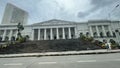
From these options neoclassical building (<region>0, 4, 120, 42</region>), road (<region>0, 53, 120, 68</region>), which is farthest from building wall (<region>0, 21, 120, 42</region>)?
road (<region>0, 53, 120, 68</region>)

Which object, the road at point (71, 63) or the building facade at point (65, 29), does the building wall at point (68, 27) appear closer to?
the building facade at point (65, 29)

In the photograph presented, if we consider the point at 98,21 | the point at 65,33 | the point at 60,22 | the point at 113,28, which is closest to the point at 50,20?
the point at 60,22

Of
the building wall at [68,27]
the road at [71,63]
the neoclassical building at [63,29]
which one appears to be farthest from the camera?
the building wall at [68,27]

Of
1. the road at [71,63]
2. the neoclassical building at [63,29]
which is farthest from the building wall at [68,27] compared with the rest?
the road at [71,63]

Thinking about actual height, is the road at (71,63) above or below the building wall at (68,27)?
below

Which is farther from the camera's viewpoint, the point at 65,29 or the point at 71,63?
the point at 65,29

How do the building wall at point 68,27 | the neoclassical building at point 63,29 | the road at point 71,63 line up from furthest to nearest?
the building wall at point 68,27 → the neoclassical building at point 63,29 → the road at point 71,63

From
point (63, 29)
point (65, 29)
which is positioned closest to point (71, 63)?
point (63, 29)

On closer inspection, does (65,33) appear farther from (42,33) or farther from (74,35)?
(42,33)

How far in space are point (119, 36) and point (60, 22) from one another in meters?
30.4

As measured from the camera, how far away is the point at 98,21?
248 feet

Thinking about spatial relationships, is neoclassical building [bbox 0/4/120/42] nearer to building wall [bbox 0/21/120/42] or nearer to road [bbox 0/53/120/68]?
building wall [bbox 0/21/120/42]

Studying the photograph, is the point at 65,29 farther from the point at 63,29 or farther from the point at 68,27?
the point at 68,27

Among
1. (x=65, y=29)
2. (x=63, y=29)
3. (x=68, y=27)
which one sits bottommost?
(x=63, y=29)
